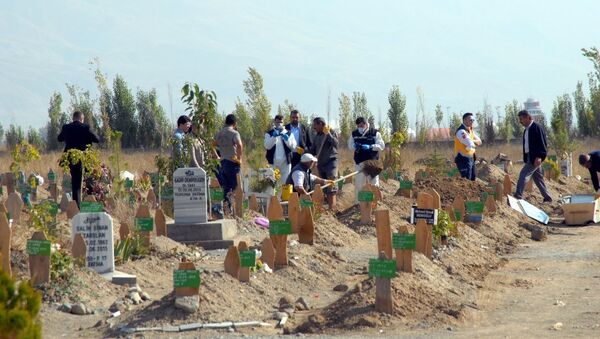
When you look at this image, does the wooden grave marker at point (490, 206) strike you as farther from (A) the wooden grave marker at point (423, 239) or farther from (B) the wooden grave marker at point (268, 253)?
(B) the wooden grave marker at point (268, 253)

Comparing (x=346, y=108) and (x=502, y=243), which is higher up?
(x=346, y=108)

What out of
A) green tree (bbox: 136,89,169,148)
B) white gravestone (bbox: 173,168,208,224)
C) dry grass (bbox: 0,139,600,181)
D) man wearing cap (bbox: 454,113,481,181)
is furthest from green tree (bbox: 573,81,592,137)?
white gravestone (bbox: 173,168,208,224)

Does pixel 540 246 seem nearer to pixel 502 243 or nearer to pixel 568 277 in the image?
pixel 502 243

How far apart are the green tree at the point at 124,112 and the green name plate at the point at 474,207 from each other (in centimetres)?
3934

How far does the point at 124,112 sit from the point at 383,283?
47.8 metres

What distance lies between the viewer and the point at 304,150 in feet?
71.1

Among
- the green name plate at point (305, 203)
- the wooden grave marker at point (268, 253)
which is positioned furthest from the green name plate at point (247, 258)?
the green name plate at point (305, 203)

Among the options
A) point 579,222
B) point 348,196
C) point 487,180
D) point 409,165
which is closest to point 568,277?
point 579,222

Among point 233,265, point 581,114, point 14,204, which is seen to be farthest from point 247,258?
point 581,114

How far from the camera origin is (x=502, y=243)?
60.4ft

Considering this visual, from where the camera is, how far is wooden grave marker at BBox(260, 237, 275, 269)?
1324cm

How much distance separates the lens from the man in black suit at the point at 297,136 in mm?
21531

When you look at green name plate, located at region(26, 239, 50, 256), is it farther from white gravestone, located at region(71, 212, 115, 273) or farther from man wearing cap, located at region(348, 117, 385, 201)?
man wearing cap, located at region(348, 117, 385, 201)

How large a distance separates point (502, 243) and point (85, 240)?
24.5ft
